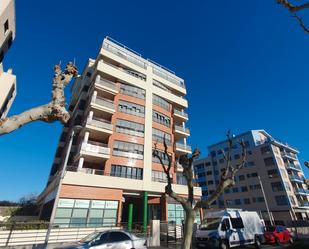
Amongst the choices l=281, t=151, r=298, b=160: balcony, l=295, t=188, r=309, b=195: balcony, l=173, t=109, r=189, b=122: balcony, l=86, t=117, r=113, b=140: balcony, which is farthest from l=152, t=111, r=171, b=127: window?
l=281, t=151, r=298, b=160: balcony

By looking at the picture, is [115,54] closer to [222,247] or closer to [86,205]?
[86,205]

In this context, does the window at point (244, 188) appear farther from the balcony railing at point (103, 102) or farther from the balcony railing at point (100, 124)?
the balcony railing at point (103, 102)

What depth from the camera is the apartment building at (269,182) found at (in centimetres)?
4722

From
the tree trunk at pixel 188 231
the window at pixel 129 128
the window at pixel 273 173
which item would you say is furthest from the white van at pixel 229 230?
the window at pixel 273 173

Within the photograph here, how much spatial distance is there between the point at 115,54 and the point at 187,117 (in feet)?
55.0

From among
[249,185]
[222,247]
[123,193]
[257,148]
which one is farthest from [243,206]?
[222,247]

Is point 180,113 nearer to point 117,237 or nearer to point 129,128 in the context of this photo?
point 129,128

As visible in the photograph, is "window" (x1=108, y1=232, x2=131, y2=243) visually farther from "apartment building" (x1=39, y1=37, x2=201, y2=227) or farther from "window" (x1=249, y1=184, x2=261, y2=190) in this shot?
"window" (x1=249, y1=184, x2=261, y2=190)

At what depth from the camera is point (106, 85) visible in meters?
28.8

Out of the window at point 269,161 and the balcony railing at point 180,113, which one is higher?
the balcony railing at point 180,113

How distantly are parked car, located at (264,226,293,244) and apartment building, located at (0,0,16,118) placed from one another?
26.0m

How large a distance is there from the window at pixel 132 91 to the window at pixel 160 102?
2.09m

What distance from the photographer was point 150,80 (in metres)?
34.4

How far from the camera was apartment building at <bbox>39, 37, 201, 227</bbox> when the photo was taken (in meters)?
20.9
